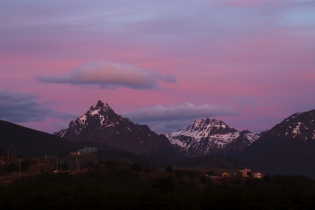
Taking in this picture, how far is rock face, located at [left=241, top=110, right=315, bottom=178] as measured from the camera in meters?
122

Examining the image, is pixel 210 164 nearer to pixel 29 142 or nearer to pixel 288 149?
pixel 288 149

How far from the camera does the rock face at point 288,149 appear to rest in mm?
121875

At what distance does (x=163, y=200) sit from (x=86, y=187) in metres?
4.89

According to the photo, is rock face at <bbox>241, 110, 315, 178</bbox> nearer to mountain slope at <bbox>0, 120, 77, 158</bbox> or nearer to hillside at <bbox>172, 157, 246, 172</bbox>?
hillside at <bbox>172, 157, 246, 172</bbox>

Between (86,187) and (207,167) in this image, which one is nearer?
(86,187)

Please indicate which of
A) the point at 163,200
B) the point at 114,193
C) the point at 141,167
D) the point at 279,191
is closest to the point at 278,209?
the point at 279,191

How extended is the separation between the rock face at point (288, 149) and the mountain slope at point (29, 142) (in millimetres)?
43746

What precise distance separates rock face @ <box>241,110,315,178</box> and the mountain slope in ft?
144

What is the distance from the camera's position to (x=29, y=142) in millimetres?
122125

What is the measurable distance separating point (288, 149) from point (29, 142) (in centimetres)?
6103

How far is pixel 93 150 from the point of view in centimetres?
11319

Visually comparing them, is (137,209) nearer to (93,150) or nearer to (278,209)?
(278,209)

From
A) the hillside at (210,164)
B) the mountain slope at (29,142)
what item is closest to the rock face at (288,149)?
the hillside at (210,164)

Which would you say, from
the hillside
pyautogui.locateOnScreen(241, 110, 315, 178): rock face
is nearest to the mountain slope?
the hillside
